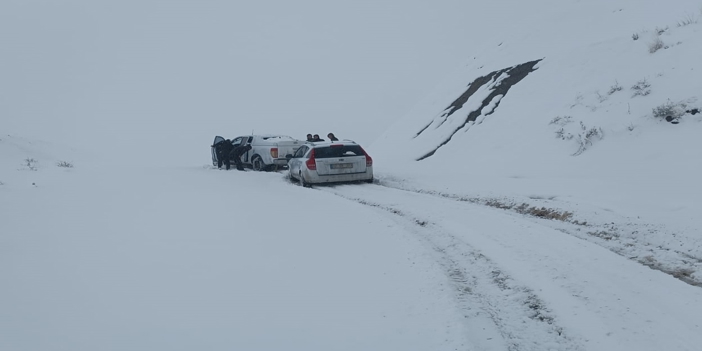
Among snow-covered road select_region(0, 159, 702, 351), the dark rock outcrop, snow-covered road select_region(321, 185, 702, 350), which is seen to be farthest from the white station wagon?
snow-covered road select_region(321, 185, 702, 350)

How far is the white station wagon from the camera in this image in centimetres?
1414

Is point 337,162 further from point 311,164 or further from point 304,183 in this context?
point 304,183

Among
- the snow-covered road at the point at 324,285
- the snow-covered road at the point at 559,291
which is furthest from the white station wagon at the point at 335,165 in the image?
the snow-covered road at the point at 559,291

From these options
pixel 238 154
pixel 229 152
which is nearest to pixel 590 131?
pixel 238 154

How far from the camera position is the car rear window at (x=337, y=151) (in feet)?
46.9

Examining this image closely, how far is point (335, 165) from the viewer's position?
14219 mm

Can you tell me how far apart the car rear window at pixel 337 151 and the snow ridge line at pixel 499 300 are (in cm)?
752

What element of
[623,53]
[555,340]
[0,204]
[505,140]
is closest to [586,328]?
[555,340]

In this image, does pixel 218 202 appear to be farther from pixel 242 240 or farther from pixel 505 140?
pixel 505 140

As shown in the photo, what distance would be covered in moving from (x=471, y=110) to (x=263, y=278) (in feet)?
48.3

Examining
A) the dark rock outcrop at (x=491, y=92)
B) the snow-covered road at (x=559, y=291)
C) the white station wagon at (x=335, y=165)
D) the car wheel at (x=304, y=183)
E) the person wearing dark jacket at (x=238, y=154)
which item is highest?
the dark rock outcrop at (x=491, y=92)

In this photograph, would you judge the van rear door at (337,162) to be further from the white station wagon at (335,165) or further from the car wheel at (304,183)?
the car wheel at (304,183)

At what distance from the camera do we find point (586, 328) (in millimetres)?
4180

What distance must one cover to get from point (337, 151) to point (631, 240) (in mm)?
8943
